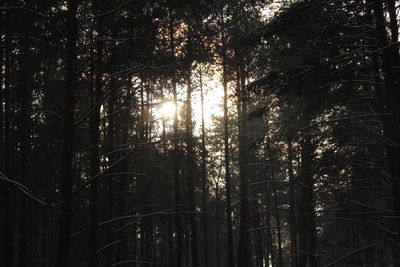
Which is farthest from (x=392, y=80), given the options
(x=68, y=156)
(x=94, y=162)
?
(x=94, y=162)

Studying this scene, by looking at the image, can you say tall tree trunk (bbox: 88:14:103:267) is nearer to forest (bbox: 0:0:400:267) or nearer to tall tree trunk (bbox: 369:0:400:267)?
forest (bbox: 0:0:400:267)

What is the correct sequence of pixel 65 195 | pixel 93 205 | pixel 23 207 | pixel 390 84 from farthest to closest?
1. pixel 23 207
2. pixel 93 205
3. pixel 390 84
4. pixel 65 195

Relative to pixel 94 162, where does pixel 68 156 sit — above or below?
below

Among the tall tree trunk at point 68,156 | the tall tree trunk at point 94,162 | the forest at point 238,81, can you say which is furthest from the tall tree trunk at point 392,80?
the tall tree trunk at point 94,162

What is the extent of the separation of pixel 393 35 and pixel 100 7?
18.8 feet

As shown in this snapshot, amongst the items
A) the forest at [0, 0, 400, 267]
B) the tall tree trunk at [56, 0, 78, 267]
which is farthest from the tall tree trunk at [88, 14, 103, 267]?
the tall tree trunk at [56, 0, 78, 267]

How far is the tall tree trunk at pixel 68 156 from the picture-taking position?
5082mm

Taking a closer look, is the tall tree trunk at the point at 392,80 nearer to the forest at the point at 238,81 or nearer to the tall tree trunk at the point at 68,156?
the forest at the point at 238,81

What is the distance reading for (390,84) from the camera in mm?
6574

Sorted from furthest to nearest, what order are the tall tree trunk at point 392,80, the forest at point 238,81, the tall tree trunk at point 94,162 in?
the tall tree trunk at point 94,162, the tall tree trunk at point 392,80, the forest at point 238,81

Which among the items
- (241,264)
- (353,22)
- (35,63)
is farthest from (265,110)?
(241,264)

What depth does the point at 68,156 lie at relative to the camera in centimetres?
529

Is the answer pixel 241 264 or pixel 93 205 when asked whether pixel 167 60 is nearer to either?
pixel 93 205

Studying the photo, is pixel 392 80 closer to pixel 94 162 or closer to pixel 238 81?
pixel 94 162
